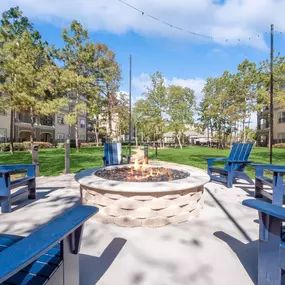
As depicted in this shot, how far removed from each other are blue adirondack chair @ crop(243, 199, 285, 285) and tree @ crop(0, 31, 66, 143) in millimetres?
14226

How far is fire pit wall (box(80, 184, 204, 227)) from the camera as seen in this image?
9.48 ft

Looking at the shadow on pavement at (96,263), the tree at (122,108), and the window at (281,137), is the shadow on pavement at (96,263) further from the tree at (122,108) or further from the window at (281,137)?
the window at (281,137)


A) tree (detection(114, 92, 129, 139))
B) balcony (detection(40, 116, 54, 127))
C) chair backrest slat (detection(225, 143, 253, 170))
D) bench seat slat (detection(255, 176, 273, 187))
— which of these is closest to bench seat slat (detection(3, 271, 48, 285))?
bench seat slat (detection(255, 176, 273, 187))

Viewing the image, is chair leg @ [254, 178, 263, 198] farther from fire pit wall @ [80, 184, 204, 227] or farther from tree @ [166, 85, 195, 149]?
Result: tree @ [166, 85, 195, 149]

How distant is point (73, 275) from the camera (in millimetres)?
1516

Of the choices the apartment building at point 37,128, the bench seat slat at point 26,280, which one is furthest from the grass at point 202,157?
the apartment building at point 37,128

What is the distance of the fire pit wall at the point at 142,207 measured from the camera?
9.48 feet

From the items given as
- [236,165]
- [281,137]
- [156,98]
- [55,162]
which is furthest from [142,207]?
[281,137]

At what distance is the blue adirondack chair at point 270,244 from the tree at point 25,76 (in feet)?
46.7

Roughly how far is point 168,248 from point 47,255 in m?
1.41

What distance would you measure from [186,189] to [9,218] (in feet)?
8.72

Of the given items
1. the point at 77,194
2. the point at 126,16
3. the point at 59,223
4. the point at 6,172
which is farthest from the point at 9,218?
the point at 126,16

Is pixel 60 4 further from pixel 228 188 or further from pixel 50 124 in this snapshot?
pixel 50 124

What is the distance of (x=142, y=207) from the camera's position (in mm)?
2896
